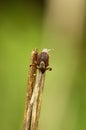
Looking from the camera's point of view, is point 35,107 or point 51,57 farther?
point 51,57

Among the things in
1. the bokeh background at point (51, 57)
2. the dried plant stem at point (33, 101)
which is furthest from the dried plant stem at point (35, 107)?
the bokeh background at point (51, 57)

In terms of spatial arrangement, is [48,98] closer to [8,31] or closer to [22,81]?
[22,81]

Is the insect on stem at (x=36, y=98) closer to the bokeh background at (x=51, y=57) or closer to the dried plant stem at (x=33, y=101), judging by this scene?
the dried plant stem at (x=33, y=101)

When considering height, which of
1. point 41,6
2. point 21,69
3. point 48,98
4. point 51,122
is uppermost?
point 41,6

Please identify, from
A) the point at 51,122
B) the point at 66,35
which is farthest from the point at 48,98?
the point at 66,35

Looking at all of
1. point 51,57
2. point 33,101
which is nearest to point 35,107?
point 33,101

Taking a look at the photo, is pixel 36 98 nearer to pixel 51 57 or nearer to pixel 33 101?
pixel 33 101

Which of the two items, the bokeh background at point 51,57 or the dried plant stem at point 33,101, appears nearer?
the dried plant stem at point 33,101
